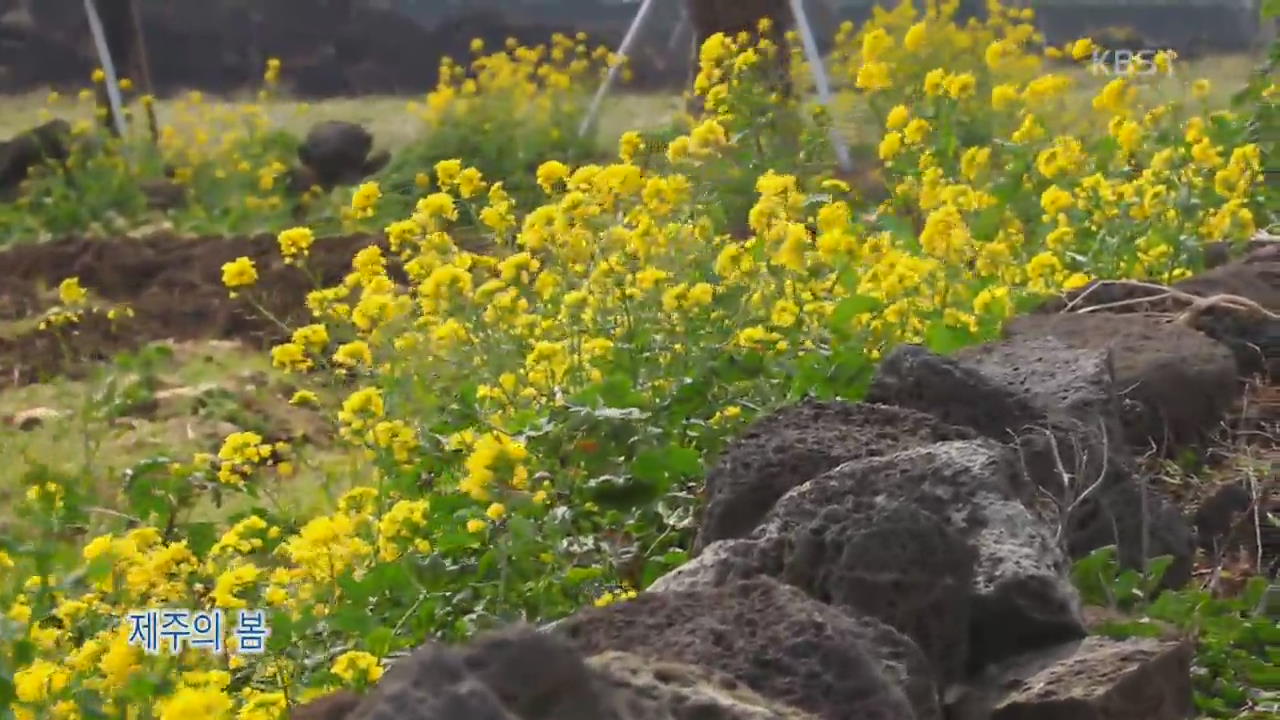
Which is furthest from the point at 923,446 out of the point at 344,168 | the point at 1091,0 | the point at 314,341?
the point at 1091,0

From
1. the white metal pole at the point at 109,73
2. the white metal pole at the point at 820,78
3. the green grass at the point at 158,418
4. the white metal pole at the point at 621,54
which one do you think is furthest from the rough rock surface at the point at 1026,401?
the white metal pole at the point at 109,73

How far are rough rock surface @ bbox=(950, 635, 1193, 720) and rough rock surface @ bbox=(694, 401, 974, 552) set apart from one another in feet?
1.60

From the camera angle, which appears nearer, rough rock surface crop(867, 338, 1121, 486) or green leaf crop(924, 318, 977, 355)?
rough rock surface crop(867, 338, 1121, 486)

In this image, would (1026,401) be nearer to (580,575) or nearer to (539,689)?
(580,575)

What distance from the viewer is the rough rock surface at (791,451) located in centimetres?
282

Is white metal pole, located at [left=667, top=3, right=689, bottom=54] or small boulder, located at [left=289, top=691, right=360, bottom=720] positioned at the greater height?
small boulder, located at [left=289, top=691, right=360, bottom=720]

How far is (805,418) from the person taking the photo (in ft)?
9.78

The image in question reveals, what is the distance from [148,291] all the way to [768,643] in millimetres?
5983

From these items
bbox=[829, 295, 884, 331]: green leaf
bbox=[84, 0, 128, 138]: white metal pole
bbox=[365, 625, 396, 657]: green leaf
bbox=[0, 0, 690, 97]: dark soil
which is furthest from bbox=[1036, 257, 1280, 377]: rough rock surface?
bbox=[0, 0, 690, 97]: dark soil

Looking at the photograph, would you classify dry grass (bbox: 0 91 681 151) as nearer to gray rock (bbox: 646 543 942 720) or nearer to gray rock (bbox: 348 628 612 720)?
gray rock (bbox: 646 543 942 720)

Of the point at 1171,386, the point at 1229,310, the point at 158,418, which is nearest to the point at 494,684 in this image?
the point at 1171,386

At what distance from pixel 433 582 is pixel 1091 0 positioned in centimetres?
1604

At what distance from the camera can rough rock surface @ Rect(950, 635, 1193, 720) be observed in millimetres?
2229

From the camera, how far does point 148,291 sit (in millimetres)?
7594
